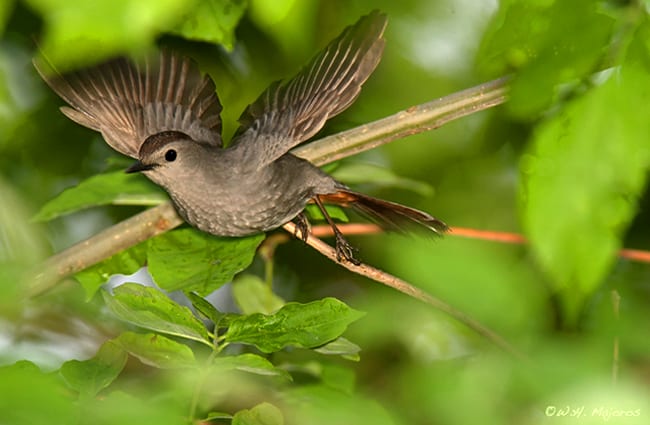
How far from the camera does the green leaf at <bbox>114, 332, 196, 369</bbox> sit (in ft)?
4.96

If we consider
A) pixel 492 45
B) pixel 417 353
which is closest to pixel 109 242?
pixel 417 353

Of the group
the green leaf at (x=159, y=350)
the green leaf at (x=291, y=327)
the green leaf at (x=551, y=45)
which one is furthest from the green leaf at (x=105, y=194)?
the green leaf at (x=551, y=45)

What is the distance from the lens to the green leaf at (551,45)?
1.16 m

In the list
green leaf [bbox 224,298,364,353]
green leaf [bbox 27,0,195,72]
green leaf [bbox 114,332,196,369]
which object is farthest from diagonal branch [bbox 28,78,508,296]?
green leaf [bbox 27,0,195,72]

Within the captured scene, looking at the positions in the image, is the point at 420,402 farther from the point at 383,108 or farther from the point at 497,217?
the point at 497,217

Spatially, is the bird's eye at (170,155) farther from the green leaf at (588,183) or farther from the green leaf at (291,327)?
the green leaf at (588,183)

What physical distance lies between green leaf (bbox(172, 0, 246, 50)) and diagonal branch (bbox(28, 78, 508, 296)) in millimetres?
315

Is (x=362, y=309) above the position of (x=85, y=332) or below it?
below

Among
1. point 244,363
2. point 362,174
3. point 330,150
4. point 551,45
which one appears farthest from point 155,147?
point 551,45

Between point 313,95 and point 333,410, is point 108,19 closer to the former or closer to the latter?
point 333,410

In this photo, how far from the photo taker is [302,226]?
2207mm

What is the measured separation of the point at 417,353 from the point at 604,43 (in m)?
1.02

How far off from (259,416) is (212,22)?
924mm

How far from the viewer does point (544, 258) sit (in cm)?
109
